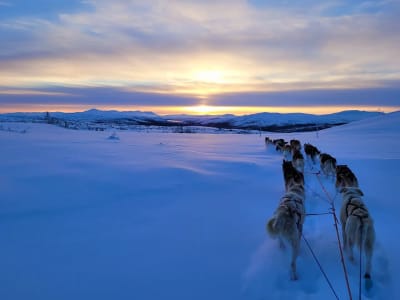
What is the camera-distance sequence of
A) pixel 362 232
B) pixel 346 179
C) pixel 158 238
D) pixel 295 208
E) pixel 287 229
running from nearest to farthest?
pixel 362 232 < pixel 287 229 < pixel 295 208 < pixel 158 238 < pixel 346 179

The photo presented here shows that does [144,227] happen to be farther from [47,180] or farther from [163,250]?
[47,180]

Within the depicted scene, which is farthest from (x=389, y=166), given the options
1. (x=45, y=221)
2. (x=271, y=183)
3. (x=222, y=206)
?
(x=45, y=221)

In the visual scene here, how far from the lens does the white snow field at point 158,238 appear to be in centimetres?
246

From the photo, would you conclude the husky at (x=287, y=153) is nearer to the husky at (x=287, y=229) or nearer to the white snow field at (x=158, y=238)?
the white snow field at (x=158, y=238)

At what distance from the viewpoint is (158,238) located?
323cm

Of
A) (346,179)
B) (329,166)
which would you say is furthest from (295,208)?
(329,166)

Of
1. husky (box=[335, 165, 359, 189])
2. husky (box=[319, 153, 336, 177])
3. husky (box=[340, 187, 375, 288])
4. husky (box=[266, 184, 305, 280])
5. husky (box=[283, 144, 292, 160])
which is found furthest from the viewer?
husky (box=[283, 144, 292, 160])

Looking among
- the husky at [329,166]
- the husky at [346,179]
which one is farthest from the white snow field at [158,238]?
the husky at [329,166]

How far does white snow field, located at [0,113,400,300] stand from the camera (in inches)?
97.0

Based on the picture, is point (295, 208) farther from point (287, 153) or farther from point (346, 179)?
point (287, 153)

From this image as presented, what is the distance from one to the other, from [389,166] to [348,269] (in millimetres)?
5335

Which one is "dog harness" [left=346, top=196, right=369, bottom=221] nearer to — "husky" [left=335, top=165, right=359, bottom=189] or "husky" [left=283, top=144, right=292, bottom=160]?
"husky" [left=335, top=165, right=359, bottom=189]

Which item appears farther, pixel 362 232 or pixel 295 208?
pixel 295 208

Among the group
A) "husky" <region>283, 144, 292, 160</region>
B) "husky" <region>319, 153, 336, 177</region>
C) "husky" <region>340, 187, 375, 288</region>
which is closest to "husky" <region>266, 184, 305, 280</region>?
"husky" <region>340, 187, 375, 288</region>
